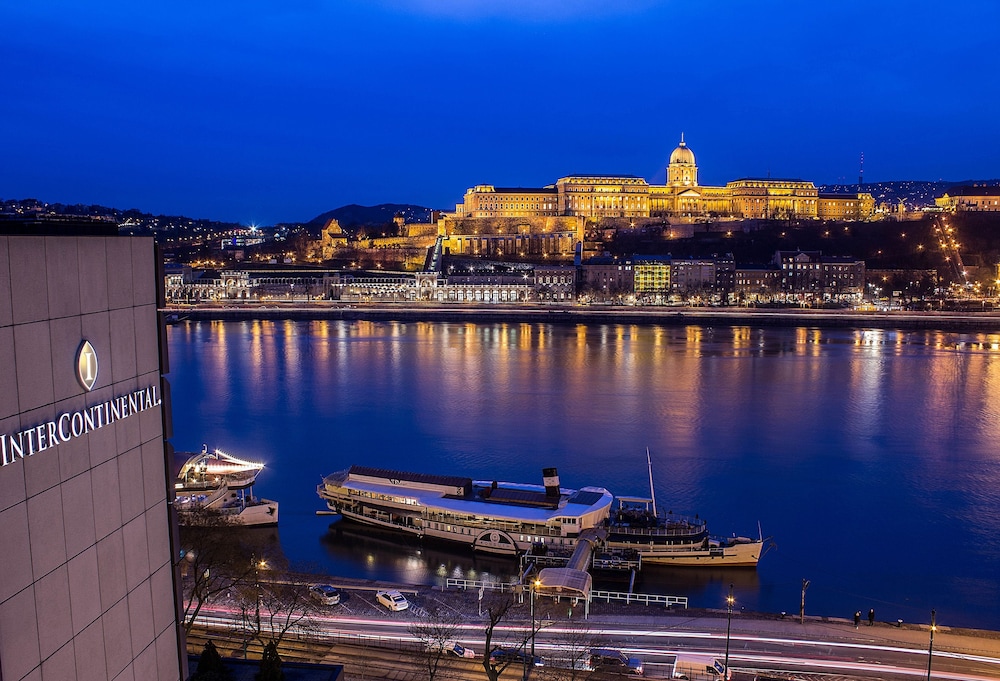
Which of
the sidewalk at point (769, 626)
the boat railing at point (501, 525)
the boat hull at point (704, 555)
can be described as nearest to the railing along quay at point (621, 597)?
the sidewalk at point (769, 626)

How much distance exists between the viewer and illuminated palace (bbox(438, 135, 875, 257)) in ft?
159

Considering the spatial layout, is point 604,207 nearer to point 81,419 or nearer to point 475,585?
point 475,585

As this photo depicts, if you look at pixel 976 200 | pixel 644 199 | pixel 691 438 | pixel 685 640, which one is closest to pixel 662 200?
pixel 644 199

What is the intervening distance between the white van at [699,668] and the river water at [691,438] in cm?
217

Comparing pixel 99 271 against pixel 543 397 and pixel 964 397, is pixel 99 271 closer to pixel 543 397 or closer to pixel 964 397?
pixel 543 397

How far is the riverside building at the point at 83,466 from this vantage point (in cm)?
260

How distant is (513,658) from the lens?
551cm

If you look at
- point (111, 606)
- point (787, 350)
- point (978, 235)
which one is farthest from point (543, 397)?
point (978, 235)

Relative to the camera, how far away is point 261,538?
9.57 metres

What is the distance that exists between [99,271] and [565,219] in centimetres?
4790

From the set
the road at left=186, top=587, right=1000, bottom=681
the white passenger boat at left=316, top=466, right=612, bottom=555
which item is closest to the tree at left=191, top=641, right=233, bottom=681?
the road at left=186, top=587, right=1000, bottom=681

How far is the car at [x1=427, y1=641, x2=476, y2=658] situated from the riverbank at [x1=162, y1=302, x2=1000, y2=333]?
28920mm

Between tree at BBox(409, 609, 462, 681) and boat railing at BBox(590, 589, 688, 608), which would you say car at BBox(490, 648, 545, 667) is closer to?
tree at BBox(409, 609, 462, 681)

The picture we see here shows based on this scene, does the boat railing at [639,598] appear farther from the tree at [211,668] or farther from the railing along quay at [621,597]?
the tree at [211,668]
